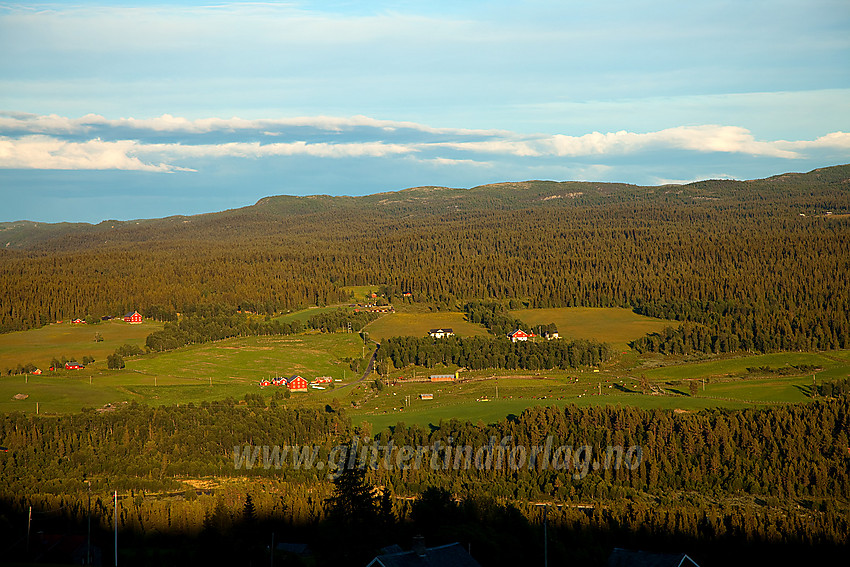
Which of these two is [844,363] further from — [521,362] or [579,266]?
[579,266]

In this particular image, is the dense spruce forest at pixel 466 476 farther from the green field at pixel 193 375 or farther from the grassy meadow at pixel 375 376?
the green field at pixel 193 375

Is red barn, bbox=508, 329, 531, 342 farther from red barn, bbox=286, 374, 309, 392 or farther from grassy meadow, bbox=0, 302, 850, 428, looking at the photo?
red barn, bbox=286, 374, 309, 392

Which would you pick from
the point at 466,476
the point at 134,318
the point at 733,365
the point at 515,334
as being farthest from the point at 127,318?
the point at 466,476

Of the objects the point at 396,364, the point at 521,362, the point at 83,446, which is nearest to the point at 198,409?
the point at 83,446

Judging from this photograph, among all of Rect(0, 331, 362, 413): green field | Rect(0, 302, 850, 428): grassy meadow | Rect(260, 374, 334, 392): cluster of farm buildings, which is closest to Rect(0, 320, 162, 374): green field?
Rect(0, 302, 850, 428): grassy meadow

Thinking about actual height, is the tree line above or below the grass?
above

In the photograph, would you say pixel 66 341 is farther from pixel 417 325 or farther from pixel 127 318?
pixel 417 325
